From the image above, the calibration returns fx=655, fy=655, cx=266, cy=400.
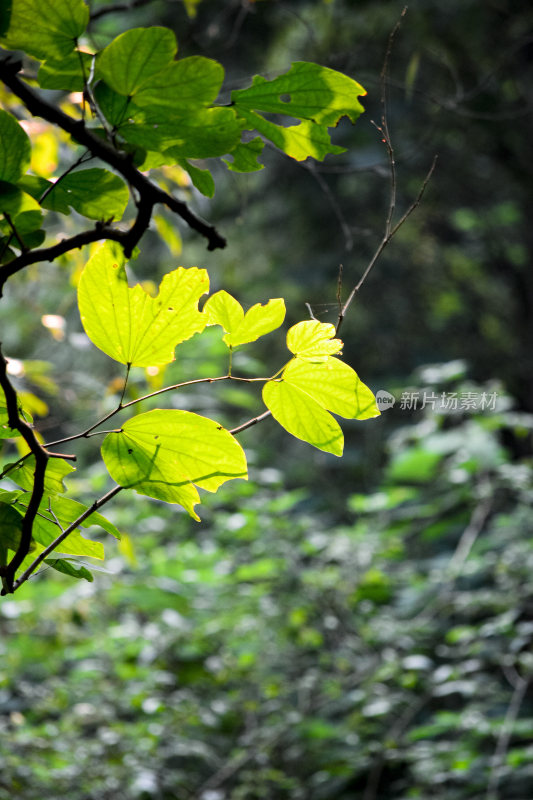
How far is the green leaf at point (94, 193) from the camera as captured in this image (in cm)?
33

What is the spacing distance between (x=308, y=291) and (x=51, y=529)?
352 centimetres

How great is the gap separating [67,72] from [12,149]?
0.05 m

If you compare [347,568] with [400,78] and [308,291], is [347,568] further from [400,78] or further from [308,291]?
[400,78]

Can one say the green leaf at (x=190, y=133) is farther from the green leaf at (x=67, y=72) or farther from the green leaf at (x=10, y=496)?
the green leaf at (x=10, y=496)

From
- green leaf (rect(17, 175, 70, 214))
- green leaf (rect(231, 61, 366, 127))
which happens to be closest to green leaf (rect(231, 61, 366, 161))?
green leaf (rect(231, 61, 366, 127))

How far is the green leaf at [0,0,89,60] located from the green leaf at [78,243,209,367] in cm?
10

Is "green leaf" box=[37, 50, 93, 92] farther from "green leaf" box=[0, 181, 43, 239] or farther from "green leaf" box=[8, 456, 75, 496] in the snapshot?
"green leaf" box=[8, 456, 75, 496]

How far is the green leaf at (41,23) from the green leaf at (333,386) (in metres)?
0.19

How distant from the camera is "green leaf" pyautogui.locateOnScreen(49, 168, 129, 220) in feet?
1.08

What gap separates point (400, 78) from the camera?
10.8ft

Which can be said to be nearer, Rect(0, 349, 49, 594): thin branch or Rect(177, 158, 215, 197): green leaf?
Rect(0, 349, 49, 594): thin branch

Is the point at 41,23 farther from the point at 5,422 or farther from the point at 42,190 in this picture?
the point at 5,422

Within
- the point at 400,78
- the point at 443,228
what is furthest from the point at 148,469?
the point at 443,228

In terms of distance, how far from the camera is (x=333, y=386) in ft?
1.09
